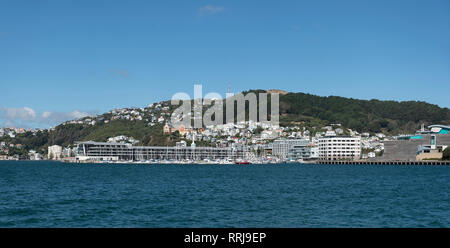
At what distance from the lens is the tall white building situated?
470ft

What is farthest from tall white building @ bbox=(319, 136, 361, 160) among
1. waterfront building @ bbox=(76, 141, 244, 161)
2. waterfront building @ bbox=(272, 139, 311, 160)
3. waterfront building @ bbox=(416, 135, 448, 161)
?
waterfront building @ bbox=(76, 141, 244, 161)

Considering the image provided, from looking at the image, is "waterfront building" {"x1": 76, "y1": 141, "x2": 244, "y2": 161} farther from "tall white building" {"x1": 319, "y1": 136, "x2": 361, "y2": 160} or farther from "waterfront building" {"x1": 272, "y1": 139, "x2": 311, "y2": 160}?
"tall white building" {"x1": 319, "y1": 136, "x2": 361, "y2": 160}

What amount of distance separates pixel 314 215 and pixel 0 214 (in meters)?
14.3

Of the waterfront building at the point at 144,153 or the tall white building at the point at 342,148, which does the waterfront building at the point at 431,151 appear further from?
the waterfront building at the point at 144,153

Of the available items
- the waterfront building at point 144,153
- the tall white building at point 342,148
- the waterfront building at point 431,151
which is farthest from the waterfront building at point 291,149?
the waterfront building at point 431,151

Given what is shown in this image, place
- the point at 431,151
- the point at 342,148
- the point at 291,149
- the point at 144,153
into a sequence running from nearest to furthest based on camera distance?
the point at 431,151, the point at 342,148, the point at 144,153, the point at 291,149

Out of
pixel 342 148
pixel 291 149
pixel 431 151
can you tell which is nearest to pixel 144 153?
pixel 291 149

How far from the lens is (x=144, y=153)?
16425 centimetres

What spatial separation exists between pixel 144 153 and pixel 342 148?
6691 centimetres

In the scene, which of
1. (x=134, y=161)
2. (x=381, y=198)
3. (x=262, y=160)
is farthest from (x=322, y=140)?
(x=381, y=198)

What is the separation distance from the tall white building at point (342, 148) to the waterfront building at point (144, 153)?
32448mm

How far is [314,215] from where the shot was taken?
21141 millimetres

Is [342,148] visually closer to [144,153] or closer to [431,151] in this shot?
[431,151]
